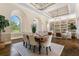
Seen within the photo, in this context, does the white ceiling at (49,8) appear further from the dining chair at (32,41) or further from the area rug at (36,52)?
the area rug at (36,52)

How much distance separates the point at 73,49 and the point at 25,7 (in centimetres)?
132

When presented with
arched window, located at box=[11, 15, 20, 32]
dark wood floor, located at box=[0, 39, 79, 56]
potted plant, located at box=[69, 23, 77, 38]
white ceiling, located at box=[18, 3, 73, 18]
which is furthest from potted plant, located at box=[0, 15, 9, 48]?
potted plant, located at box=[69, 23, 77, 38]

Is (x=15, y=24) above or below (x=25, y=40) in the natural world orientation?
above

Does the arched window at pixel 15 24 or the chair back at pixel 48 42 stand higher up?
the arched window at pixel 15 24

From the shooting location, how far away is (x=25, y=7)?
8.09 ft

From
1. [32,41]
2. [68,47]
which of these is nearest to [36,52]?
[32,41]

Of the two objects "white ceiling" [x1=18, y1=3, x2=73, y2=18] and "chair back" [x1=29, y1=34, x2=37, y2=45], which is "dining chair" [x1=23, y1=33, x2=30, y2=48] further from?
"white ceiling" [x1=18, y1=3, x2=73, y2=18]

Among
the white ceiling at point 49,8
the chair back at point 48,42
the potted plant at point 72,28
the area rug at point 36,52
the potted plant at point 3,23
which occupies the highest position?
the white ceiling at point 49,8

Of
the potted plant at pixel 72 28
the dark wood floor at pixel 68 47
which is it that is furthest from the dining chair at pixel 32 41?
the potted plant at pixel 72 28

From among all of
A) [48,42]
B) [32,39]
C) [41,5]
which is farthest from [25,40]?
[41,5]

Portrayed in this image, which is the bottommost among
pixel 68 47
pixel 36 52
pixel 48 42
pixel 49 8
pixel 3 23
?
pixel 36 52

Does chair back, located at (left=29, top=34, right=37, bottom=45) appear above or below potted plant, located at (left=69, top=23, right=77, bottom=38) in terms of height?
below

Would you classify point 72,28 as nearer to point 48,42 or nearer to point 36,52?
point 48,42

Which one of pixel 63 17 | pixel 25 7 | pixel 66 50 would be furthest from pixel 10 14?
pixel 66 50
